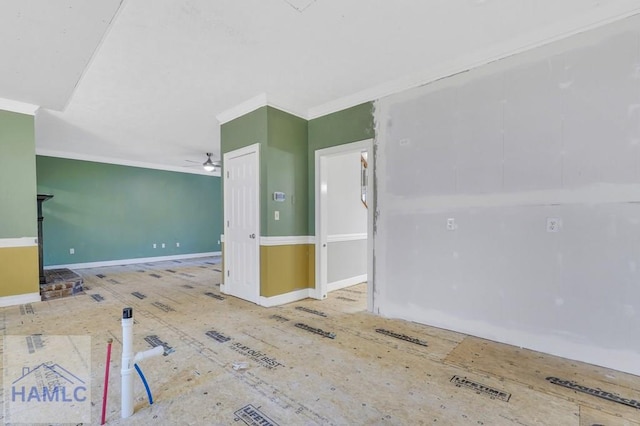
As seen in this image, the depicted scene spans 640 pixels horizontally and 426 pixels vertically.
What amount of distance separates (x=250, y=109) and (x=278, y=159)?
31.2 inches

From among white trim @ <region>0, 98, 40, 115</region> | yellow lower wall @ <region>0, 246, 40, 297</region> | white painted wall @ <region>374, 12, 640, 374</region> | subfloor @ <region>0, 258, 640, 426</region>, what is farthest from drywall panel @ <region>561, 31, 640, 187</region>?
yellow lower wall @ <region>0, 246, 40, 297</region>

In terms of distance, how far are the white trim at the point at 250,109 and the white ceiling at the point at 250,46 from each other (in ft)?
0.07

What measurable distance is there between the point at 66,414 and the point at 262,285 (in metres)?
2.34

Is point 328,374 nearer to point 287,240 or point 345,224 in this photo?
point 287,240

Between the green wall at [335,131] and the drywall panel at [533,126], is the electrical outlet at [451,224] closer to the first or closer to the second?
the drywall panel at [533,126]

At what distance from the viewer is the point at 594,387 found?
205cm

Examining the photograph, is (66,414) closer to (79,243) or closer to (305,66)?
(305,66)

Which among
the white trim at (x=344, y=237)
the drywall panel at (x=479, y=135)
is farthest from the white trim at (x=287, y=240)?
the drywall panel at (x=479, y=135)

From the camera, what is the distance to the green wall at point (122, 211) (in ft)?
22.4

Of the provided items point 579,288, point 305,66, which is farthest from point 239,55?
point 579,288

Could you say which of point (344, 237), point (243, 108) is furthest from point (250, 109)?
point (344, 237)

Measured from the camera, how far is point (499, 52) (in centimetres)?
278

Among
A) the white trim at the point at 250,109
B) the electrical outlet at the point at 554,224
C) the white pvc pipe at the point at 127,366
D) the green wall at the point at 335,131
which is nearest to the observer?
the white pvc pipe at the point at 127,366

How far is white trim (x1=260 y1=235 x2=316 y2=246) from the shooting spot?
3.96 metres
